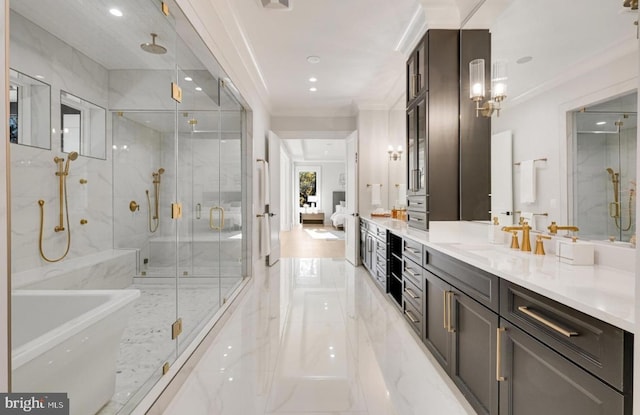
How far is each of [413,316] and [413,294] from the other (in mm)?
194

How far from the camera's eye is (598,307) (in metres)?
0.98

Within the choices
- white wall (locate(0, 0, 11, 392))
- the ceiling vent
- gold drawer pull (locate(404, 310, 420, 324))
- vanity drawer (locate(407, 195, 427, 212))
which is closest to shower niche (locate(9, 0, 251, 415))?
white wall (locate(0, 0, 11, 392))

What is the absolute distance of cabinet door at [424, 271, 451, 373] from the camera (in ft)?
6.82

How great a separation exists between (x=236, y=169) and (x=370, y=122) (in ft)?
8.35

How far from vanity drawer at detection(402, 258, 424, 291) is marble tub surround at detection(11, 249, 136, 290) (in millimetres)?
2080

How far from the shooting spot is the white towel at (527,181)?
2008 mm

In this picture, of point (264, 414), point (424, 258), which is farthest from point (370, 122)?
point (264, 414)

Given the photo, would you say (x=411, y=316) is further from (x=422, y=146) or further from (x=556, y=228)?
(x=422, y=146)

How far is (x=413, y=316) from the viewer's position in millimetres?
2807

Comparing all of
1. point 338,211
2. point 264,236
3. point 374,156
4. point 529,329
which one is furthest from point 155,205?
point 338,211

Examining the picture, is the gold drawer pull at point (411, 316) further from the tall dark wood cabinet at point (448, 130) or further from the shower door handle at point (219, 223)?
the shower door handle at point (219, 223)

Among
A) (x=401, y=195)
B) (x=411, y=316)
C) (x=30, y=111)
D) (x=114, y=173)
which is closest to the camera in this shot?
(x=30, y=111)

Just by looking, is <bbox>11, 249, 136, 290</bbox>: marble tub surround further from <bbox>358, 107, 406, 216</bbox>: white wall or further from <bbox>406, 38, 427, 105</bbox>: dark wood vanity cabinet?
<bbox>358, 107, 406, 216</bbox>: white wall

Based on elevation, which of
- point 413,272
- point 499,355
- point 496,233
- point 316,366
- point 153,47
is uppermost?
point 153,47
